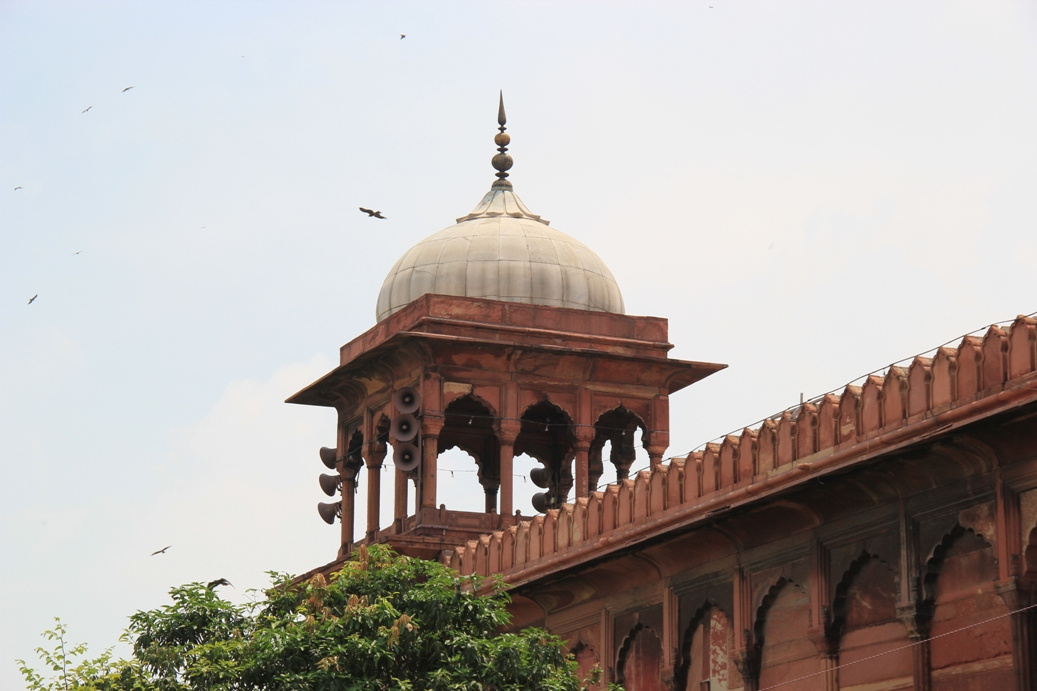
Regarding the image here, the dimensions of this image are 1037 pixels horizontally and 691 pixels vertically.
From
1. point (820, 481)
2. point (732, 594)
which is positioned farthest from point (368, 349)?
point (820, 481)

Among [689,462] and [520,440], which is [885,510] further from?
[520,440]

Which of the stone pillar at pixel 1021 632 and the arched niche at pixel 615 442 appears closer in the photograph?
the stone pillar at pixel 1021 632

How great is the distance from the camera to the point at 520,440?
3375 cm

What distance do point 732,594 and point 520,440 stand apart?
11747mm

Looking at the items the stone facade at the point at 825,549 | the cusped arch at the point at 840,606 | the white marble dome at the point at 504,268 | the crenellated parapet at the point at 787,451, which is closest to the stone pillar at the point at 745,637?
the stone facade at the point at 825,549

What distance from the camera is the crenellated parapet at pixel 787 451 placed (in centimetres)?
1820

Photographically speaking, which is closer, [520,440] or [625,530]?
[625,530]

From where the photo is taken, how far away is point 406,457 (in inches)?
1195

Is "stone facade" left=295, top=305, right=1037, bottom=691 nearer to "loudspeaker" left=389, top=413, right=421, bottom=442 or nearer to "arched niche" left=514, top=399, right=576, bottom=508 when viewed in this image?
"loudspeaker" left=389, top=413, right=421, bottom=442

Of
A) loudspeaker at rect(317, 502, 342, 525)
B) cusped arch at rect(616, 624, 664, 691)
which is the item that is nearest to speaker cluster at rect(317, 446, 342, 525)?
loudspeaker at rect(317, 502, 342, 525)

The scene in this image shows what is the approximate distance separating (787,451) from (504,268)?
11454mm

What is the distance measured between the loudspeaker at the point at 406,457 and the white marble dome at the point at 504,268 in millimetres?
2728

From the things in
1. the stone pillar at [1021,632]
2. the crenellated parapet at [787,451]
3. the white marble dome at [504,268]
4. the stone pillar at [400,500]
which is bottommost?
the stone pillar at [1021,632]

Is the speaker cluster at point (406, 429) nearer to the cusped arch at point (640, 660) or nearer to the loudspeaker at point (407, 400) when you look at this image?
the loudspeaker at point (407, 400)
